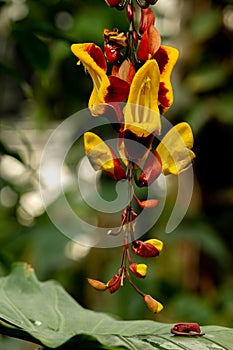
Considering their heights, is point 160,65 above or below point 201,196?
above

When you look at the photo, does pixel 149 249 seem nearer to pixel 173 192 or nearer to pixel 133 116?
pixel 133 116

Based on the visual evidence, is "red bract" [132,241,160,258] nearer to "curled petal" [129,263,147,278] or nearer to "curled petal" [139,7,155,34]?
"curled petal" [129,263,147,278]

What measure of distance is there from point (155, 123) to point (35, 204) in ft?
4.09

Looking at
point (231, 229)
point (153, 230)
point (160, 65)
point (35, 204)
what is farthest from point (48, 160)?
point (160, 65)

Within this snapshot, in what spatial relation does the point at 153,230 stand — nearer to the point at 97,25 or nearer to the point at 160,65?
the point at 97,25

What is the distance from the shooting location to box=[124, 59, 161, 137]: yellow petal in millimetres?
436

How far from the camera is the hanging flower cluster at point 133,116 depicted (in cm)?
44

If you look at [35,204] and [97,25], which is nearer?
[97,25]

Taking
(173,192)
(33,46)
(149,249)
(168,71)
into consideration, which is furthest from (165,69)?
(173,192)

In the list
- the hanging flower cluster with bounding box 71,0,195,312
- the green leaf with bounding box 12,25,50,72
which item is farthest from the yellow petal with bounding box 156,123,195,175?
the green leaf with bounding box 12,25,50,72

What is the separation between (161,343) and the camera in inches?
17.6

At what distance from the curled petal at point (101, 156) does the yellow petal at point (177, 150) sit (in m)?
0.03

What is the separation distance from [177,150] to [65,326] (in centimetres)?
15

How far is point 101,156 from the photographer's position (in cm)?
45
